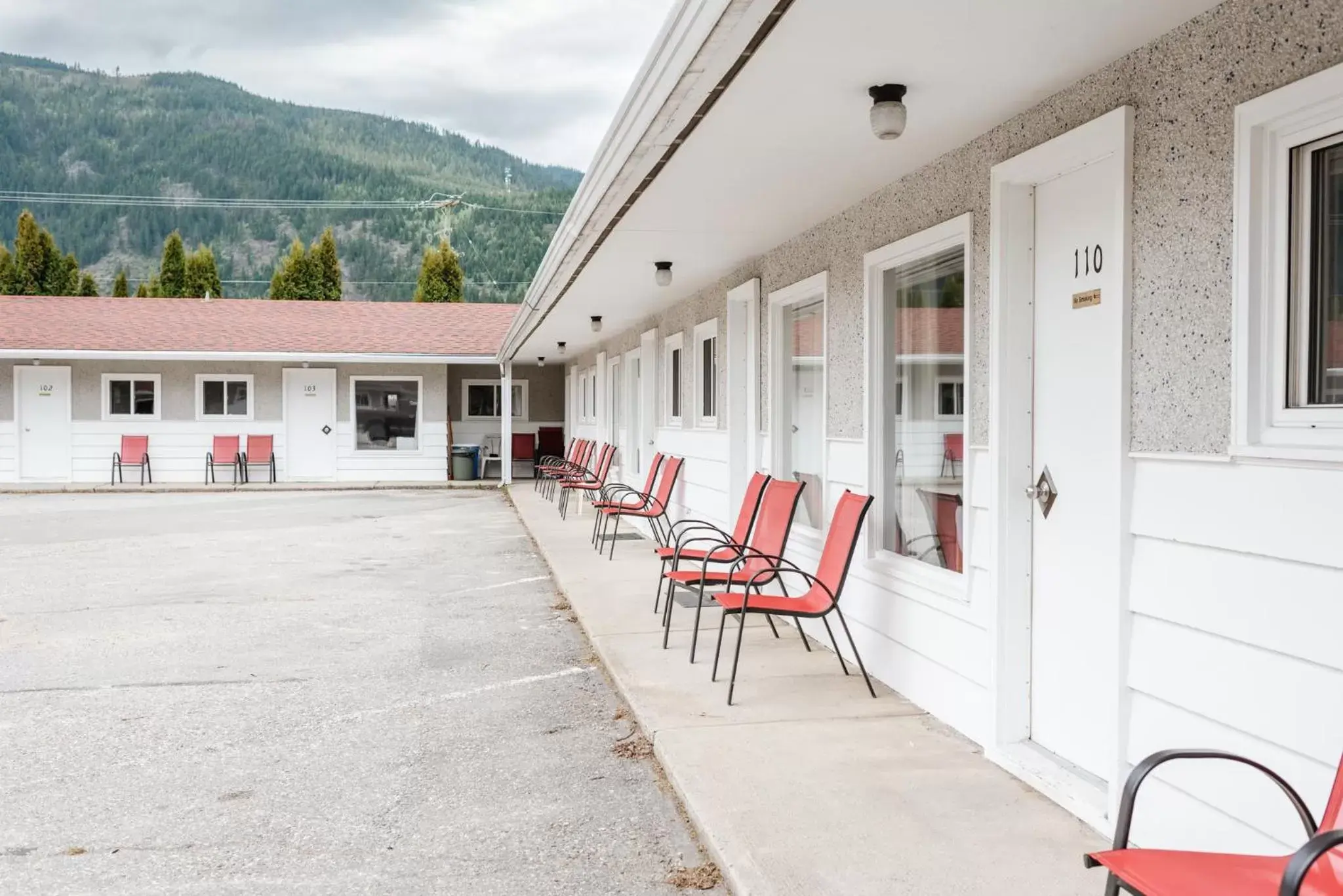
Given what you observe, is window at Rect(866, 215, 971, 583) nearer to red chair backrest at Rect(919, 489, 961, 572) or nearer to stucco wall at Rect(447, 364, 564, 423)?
red chair backrest at Rect(919, 489, 961, 572)

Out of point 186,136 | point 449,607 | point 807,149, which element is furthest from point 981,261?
point 186,136

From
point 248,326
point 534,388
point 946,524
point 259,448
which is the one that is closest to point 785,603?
point 946,524

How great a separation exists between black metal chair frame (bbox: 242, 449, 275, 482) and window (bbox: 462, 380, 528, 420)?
156 inches

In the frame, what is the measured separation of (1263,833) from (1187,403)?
104cm

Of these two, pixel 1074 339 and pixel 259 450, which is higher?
pixel 1074 339

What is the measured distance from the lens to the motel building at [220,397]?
18.7 meters

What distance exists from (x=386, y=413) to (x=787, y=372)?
14485mm

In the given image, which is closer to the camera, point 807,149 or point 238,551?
point 807,149

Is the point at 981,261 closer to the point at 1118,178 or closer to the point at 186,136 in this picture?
the point at 1118,178

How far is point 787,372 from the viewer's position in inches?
261

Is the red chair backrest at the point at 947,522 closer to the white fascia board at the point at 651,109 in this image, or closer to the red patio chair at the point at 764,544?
the red patio chair at the point at 764,544

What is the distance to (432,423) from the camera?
19.9 metres

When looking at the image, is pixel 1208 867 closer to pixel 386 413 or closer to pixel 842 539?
pixel 842 539

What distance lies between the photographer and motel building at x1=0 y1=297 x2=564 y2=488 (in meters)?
18.7
